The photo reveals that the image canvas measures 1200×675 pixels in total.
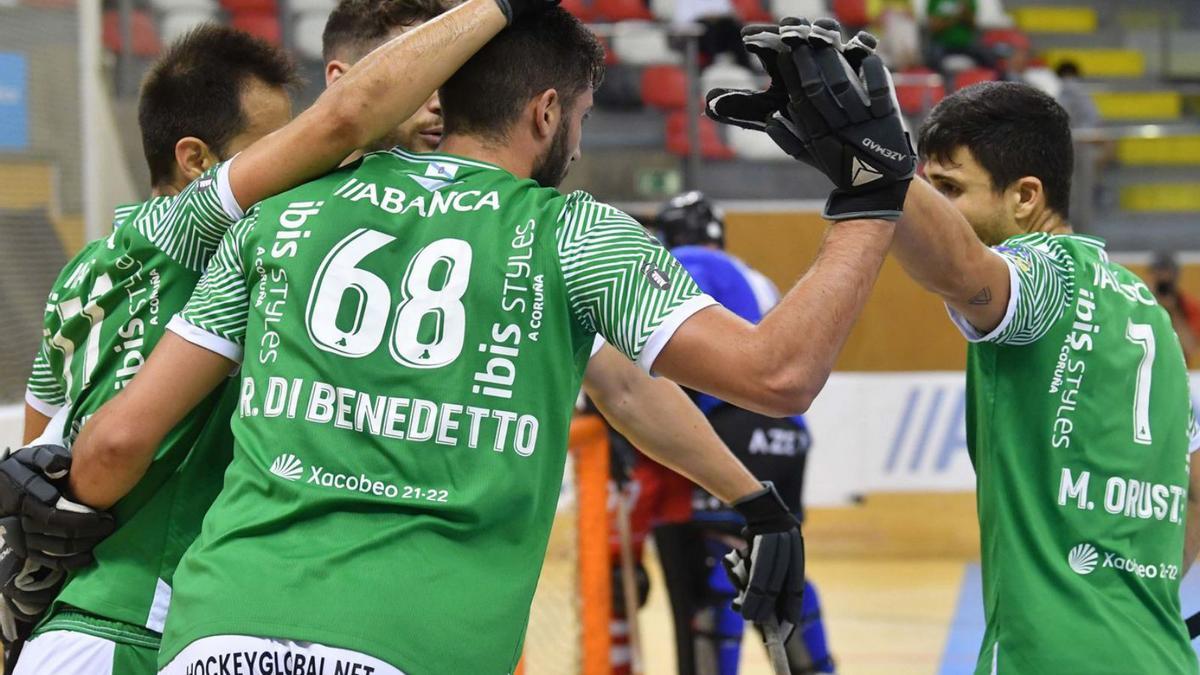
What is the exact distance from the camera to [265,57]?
116 inches

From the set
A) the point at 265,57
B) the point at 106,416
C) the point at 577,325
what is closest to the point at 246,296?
the point at 106,416

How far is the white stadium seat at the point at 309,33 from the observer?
11375mm

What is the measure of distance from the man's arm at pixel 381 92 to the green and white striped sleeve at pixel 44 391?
0.78m

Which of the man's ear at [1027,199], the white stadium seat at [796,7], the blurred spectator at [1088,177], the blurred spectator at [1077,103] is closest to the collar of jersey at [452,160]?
the man's ear at [1027,199]

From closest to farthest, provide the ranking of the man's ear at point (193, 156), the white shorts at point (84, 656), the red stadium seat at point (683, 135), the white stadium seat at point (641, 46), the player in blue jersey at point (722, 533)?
the white shorts at point (84, 656), the man's ear at point (193, 156), the player in blue jersey at point (722, 533), the white stadium seat at point (641, 46), the red stadium seat at point (683, 135)

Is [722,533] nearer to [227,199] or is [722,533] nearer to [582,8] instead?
[227,199]

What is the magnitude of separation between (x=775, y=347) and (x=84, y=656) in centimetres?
121

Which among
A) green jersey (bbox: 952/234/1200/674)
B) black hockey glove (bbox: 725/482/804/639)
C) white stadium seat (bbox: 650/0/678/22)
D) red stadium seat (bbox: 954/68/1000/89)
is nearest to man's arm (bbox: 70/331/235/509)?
black hockey glove (bbox: 725/482/804/639)

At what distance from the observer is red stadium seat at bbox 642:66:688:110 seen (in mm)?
10414

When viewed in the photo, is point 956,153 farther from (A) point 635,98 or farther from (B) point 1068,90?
(B) point 1068,90

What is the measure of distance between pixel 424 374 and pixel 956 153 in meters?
1.32

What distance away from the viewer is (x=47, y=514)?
245cm

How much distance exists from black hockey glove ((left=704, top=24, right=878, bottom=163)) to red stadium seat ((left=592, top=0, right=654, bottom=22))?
10.1 meters

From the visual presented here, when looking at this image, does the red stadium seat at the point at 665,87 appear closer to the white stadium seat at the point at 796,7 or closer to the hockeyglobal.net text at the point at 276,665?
the white stadium seat at the point at 796,7
